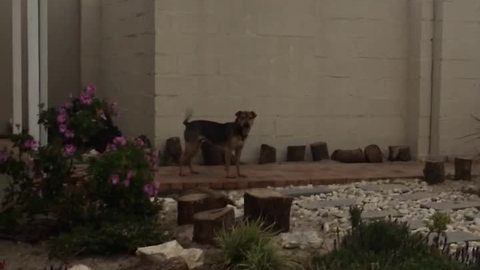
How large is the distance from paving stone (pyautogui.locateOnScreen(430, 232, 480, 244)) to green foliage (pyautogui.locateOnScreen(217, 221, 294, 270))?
4.17 feet

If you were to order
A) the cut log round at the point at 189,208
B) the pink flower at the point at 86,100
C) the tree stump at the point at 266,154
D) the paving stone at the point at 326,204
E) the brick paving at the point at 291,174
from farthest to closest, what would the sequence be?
the tree stump at the point at 266,154, the brick paving at the point at 291,174, the paving stone at the point at 326,204, the cut log round at the point at 189,208, the pink flower at the point at 86,100

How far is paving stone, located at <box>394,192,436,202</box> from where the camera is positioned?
260 inches

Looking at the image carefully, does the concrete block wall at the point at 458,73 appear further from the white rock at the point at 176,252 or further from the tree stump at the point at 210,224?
the white rock at the point at 176,252

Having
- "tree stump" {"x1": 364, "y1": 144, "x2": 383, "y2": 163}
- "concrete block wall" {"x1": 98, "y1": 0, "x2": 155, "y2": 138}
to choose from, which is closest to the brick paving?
"tree stump" {"x1": 364, "y1": 144, "x2": 383, "y2": 163}

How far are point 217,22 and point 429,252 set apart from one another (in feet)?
15.6

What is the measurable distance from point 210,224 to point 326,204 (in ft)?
5.68

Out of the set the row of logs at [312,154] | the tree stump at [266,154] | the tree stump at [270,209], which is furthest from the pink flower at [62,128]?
the tree stump at [266,154]

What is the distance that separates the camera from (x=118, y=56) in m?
9.37

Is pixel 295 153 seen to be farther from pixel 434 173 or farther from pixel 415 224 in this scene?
pixel 415 224

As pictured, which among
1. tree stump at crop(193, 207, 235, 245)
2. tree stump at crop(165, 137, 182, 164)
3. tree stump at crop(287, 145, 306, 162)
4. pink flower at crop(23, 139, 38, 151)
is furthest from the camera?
tree stump at crop(287, 145, 306, 162)

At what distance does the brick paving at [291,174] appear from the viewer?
7.05m

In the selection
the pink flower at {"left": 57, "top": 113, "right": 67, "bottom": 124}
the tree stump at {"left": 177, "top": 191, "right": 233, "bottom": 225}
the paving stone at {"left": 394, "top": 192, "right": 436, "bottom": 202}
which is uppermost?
the pink flower at {"left": 57, "top": 113, "right": 67, "bottom": 124}

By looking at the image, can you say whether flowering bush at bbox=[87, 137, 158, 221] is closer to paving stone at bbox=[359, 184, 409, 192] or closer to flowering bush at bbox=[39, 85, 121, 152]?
flowering bush at bbox=[39, 85, 121, 152]

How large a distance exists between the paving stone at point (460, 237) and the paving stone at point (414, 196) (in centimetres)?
136
